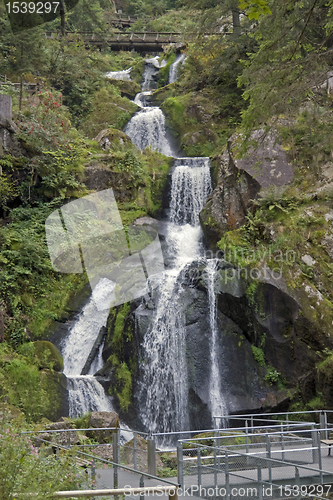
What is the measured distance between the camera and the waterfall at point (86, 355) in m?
12.8

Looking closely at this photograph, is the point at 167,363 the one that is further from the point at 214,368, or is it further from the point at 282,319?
the point at 282,319

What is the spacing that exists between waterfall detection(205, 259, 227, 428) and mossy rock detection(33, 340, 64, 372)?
4.57 m

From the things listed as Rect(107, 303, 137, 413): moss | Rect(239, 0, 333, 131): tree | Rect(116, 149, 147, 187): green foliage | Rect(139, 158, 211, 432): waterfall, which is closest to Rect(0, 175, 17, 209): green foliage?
Rect(116, 149, 147, 187): green foliage

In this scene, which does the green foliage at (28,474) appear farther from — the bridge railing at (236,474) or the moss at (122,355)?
the moss at (122,355)

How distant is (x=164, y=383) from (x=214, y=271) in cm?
405

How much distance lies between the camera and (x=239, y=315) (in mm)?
14000

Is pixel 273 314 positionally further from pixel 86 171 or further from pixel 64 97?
pixel 64 97

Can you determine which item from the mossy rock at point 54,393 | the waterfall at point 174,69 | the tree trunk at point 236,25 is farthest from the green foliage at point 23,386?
the waterfall at point 174,69

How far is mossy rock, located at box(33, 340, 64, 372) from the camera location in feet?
42.1

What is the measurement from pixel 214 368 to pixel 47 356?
5.02 metres

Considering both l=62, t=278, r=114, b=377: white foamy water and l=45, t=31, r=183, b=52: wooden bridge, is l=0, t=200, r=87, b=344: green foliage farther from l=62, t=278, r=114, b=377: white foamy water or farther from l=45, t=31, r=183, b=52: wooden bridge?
l=45, t=31, r=183, b=52: wooden bridge

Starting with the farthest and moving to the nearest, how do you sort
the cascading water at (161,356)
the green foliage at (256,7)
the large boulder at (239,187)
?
the large boulder at (239,187) → the cascading water at (161,356) → the green foliage at (256,7)

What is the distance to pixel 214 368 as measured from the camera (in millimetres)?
13391

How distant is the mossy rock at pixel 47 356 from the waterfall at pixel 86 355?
0.53 metres
